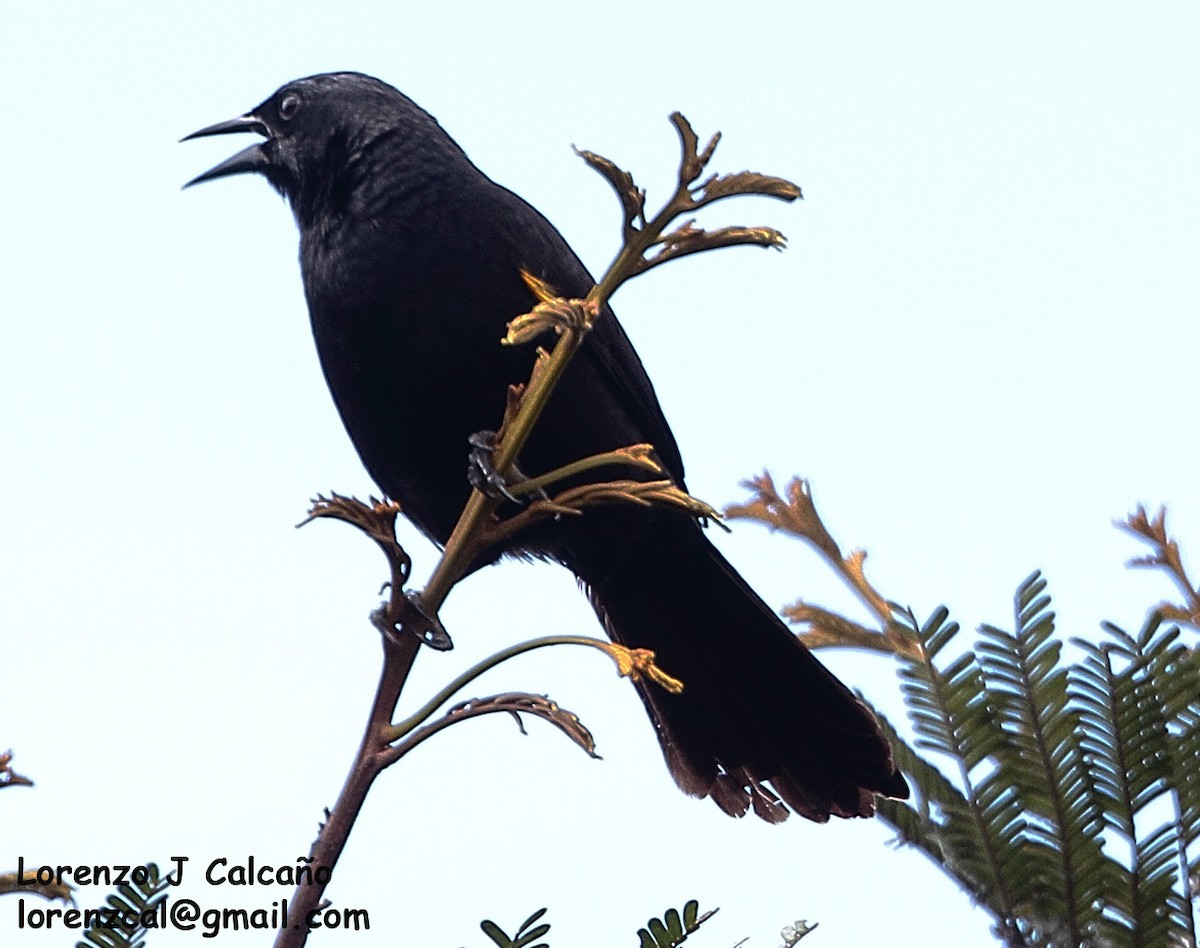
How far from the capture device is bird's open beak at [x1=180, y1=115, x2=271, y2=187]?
4.45 meters

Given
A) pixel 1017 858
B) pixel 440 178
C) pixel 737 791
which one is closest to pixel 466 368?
pixel 440 178

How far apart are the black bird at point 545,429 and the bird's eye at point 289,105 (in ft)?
1.66

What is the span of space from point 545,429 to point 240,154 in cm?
172

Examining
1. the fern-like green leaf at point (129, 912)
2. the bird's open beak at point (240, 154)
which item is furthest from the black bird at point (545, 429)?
the fern-like green leaf at point (129, 912)

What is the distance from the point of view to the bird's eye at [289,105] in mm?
4547

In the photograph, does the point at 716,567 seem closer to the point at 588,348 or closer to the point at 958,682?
the point at 588,348

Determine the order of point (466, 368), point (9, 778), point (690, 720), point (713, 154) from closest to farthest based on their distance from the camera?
1. point (9, 778)
2. point (713, 154)
3. point (466, 368)
4. point (690, 720)

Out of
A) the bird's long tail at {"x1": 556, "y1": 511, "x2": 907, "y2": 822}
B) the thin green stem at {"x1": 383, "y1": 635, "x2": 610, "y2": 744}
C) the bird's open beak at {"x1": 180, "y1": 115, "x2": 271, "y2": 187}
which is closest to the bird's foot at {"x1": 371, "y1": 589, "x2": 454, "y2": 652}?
the thin green stem at {"x1": 383, "y1": 635, "x2": 610, "y2": 744}

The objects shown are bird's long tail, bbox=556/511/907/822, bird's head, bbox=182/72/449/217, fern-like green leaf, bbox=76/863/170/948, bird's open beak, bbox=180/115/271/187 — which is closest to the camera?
fern-like green leaf, bbox=76/863/170/948

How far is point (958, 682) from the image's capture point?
1.55 metres

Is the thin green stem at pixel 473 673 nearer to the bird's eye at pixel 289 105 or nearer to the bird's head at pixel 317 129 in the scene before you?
the bird's head at pixel 317 129

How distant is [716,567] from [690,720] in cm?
43

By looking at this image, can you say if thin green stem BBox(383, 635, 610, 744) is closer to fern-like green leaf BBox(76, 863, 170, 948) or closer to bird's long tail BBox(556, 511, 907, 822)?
fern-like green leaf BBox(76, 863, 170, 948)

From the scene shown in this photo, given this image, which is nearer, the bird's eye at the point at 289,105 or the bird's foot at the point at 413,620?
the bird's foot at the point at 413,620
